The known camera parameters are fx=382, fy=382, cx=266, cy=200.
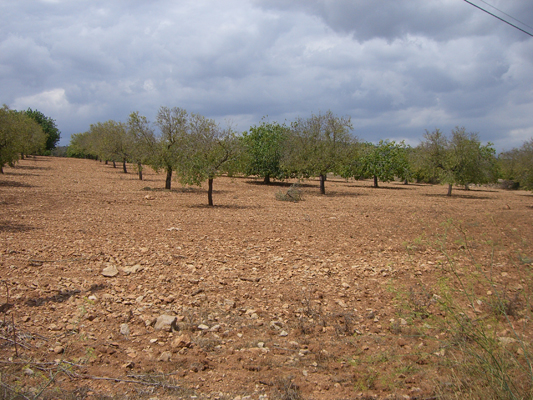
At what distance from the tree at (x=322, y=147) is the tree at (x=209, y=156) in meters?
8.64

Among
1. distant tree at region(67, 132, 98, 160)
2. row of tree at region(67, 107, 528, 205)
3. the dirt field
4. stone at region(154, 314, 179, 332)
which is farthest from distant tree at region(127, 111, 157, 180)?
distant tree at region(67, 132, 98, 160)

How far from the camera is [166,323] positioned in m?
4.98

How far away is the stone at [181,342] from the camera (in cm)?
455

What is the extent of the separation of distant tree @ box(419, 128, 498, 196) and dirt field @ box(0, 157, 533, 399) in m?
16.9

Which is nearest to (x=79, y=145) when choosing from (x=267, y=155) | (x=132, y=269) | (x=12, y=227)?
(x=267, y=155)

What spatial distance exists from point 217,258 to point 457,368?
191 inches

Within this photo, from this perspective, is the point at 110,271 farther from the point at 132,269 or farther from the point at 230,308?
the point at 230,308

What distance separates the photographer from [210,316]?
17.6 ft

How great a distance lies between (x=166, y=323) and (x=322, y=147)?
20.6 metres

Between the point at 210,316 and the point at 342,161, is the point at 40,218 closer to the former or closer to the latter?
the point at 210,316

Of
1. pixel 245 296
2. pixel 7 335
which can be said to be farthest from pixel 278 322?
pixel 7 335

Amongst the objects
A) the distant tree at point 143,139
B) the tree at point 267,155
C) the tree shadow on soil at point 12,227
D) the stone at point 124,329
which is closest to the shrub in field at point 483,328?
the stone at point 124,329

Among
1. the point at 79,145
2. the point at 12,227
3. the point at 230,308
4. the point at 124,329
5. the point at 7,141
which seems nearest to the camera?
the point at 124,329

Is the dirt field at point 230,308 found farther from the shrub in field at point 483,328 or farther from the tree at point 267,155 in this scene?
the tree at point 267,155
